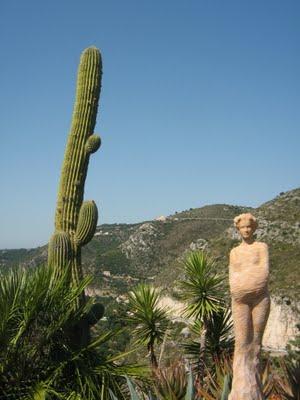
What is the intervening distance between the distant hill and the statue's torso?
80.8ft

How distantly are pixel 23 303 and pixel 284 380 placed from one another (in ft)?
13.0

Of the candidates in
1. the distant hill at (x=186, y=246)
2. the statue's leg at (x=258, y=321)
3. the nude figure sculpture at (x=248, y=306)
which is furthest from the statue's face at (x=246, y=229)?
the distant hill at (x=186, y=246)

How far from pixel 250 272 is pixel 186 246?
205 feet

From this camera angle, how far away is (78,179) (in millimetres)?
8883

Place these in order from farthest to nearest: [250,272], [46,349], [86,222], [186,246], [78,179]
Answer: [186,246] → [78,179] → [86,222] → [46,349] → [250,272]

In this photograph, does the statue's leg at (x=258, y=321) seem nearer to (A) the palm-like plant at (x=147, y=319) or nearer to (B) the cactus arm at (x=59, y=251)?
(B) the cactus arm at (x=59, y=251)

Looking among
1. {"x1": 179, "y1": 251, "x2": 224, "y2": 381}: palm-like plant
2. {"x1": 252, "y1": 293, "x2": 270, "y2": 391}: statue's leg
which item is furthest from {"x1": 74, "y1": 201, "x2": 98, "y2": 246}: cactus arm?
{"x1": 252, "y1": 293, "x2": 270, "y2": 391}: statue's leg

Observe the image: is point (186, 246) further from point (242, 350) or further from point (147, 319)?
point (242, 350)

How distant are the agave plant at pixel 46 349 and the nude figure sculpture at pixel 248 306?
239 centimetres

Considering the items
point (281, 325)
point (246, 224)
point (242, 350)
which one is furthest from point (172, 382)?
point (281, 325)

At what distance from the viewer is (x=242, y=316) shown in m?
4.90

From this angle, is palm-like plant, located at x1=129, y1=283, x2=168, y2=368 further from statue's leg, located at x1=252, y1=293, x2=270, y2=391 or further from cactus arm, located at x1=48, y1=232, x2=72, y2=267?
statue's leg, located at x1=252, y1=293, x2=270, y2=391

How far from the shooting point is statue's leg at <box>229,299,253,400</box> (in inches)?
192

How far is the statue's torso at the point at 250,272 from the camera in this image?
4.79 m
